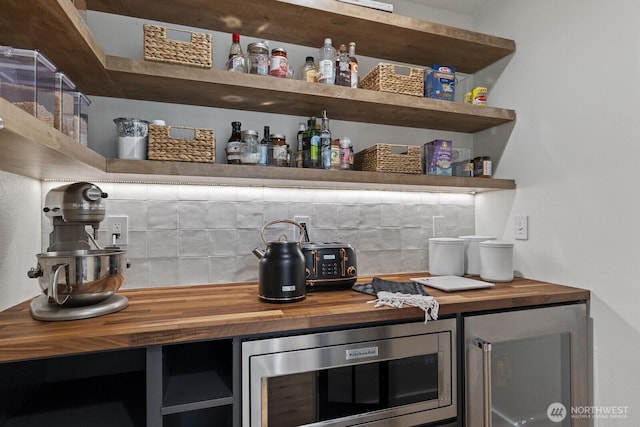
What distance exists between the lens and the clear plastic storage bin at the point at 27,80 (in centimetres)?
79

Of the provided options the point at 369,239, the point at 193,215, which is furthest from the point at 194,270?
the point at 369,239

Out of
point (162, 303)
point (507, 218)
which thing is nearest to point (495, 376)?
point (507, 218)

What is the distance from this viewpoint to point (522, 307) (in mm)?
1359

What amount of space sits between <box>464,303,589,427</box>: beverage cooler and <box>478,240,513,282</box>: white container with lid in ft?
0.88

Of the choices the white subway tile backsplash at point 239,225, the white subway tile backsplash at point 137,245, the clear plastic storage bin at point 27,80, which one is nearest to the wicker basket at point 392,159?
the white subway tile backsplash at point 239,225

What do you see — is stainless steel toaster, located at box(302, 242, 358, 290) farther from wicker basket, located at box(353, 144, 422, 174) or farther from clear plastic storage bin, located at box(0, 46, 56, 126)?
clear plastic storage bin, located at box(0, 46, 56, 126)

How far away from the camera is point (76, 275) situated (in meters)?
0.98

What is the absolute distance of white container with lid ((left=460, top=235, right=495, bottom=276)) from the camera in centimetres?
179

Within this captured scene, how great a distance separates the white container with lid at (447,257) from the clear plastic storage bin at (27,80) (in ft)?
5.41

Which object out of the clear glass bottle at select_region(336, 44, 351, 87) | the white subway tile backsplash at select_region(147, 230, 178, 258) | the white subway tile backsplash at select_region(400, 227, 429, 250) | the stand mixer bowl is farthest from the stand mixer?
the white subway tile backsplash at select_region(400, 227, 429, 250)

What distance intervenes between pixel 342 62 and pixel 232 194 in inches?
32.0

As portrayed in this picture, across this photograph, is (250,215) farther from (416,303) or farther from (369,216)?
(416,303)

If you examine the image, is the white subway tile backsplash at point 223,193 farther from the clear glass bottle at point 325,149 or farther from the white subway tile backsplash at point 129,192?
the clear glass bottle at point 325,149

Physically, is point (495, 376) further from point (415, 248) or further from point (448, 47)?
point (448, 47)
